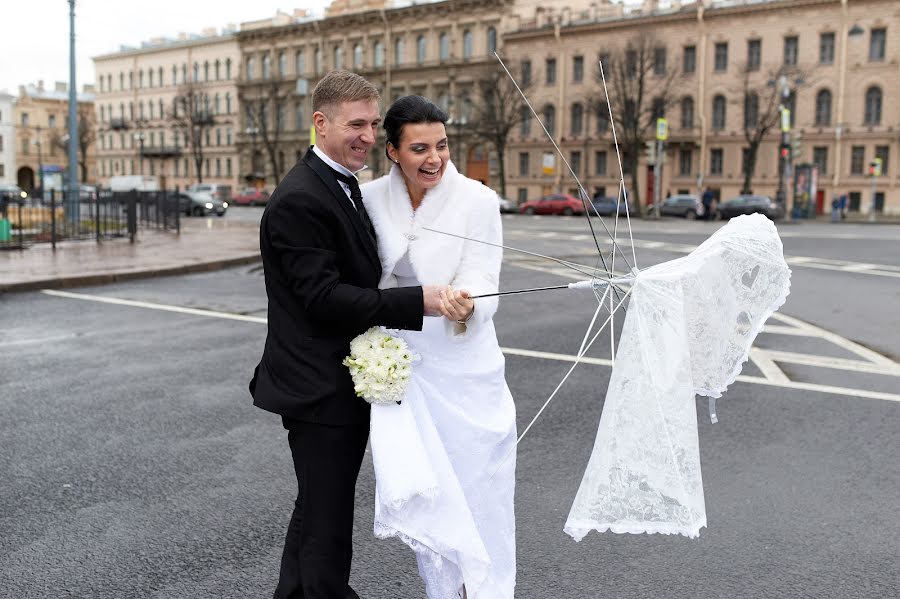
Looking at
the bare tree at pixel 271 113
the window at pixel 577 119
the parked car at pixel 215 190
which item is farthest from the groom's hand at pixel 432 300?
the bare tree at pixel 271 113

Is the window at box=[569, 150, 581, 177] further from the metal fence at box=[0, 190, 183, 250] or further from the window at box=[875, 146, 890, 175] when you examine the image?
the metal fence at box=[0, 190, 183, 250]

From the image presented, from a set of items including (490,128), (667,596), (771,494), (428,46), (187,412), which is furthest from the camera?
(428,46)

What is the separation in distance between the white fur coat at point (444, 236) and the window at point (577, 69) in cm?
5874

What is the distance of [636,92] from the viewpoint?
55062 millimetres

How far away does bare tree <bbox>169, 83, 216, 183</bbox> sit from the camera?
7706 centimetres

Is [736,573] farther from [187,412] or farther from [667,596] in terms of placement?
[187,412]

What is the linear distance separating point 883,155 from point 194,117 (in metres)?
56.8

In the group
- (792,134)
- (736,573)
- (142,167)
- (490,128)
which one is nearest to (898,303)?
(736,573)

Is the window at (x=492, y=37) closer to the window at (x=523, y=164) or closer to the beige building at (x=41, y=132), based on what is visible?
the window at (x=523, y=164)

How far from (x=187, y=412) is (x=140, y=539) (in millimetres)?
2232

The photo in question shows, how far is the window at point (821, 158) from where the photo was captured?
5147 centimetres

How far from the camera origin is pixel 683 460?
280 centimetres

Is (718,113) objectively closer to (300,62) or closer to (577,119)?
(577,119)

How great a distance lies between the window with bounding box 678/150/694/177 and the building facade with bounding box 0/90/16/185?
81191 mm
